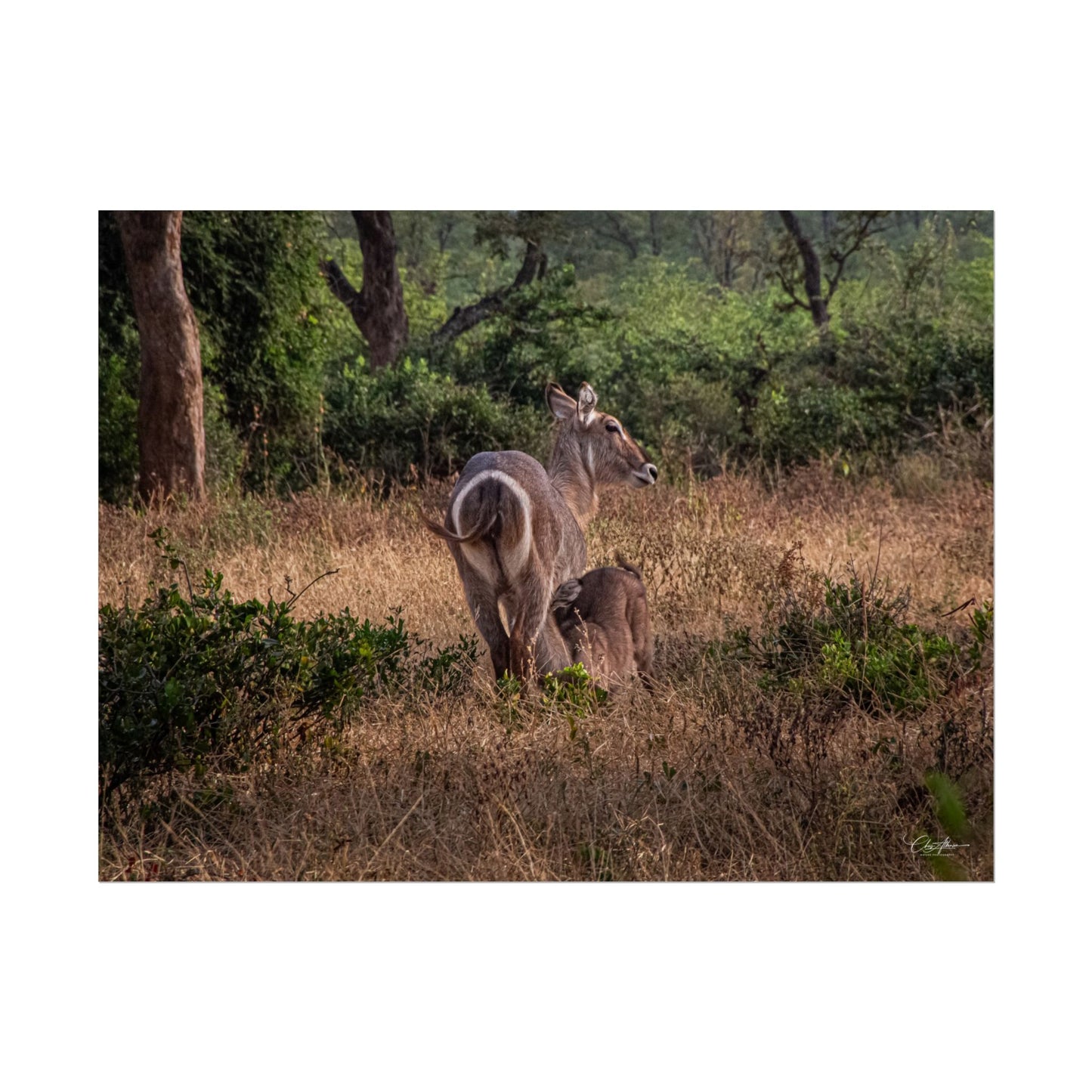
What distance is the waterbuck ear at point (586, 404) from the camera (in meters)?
6.93

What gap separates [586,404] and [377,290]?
294 inches

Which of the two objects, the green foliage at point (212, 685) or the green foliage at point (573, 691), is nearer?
the green foliage at point (212, 685)

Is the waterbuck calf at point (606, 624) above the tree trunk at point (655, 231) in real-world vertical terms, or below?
below

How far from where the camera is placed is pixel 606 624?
20.6ft

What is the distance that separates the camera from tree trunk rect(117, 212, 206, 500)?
9.66 metres

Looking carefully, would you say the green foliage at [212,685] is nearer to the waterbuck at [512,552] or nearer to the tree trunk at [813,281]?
the waterbuck at [512,552]

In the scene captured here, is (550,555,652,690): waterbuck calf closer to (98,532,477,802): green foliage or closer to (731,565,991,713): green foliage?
(731,565,991,713): green foliage

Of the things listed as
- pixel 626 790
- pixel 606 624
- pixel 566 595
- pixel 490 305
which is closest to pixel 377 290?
pixel 490 305

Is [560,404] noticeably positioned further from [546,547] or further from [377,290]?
[377,290]

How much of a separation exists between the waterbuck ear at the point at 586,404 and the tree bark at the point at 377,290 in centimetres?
665

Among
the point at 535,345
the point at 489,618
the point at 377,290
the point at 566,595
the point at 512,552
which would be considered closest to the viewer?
the point at 512,552

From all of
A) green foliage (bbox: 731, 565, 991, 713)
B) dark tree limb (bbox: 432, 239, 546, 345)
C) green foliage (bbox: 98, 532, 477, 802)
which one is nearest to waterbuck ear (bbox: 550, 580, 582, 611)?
green foliage (bbox: 731, 565, 991, 713)

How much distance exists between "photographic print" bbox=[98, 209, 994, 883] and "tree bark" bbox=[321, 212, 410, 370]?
48mm

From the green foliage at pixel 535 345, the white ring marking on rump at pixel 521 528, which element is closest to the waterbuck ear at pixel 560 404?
the white ring marking on rump at pixel 521 528
